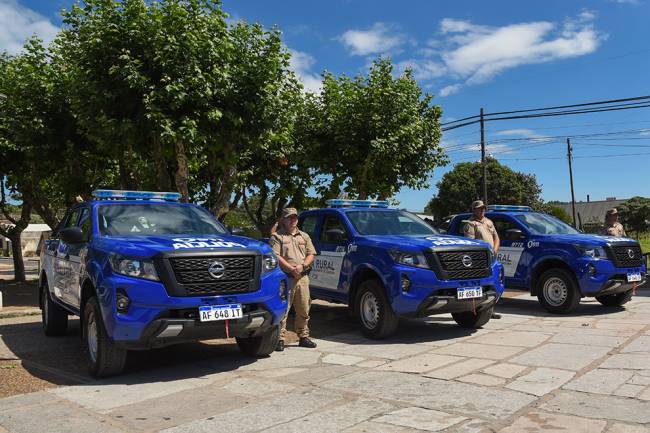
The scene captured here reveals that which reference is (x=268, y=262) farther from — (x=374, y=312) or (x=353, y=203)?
(x=353, y=203)

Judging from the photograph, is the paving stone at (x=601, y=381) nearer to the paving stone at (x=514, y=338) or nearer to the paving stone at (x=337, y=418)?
the paving stone at (x=514, y=338)

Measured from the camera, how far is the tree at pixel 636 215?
60778 mm

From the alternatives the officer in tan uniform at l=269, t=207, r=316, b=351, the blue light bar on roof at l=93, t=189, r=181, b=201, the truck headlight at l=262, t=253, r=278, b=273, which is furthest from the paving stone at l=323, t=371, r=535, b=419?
the blue light bar on roof at l=93, t=189, r=181, b=201

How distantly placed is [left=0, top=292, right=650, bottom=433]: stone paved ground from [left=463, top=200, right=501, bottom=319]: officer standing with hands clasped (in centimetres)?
177

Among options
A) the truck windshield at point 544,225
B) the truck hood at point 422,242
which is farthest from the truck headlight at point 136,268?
the truck windshield at point 544,225

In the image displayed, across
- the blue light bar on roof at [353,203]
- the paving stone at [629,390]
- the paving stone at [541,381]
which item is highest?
the blue light bar on roof at [353,203]

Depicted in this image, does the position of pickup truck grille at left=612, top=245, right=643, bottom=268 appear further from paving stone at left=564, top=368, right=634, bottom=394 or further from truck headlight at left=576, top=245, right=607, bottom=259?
paving stone at left=564, top=368, right=634, bottom=394

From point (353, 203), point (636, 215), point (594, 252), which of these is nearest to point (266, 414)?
point (353, 203)

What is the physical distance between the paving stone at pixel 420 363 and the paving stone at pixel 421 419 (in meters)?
1.36

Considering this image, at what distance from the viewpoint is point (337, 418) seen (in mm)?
4488

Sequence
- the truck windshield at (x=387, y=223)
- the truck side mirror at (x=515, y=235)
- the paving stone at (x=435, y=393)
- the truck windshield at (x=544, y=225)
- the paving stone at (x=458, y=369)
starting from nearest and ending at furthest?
1. the paving stone at (x=435, y=393)
2. the paving stone at (x=458, y=369)
3. the truck windshield at (x=387, y=223)
4. the truck side mirror at (x=515, y=235)
5. the truck windshield at (x=544, y=225)

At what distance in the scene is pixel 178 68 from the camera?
10844 mm

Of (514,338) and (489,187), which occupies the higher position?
(489,187)

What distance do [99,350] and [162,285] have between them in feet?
3.28
